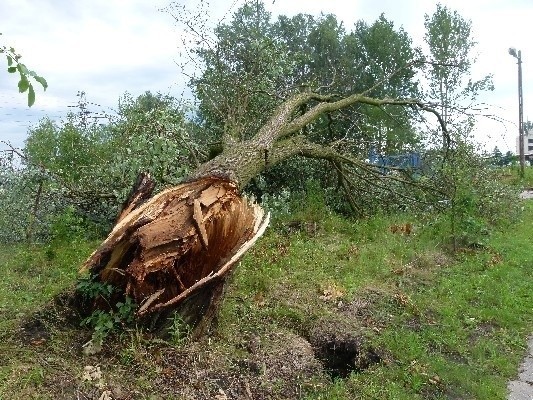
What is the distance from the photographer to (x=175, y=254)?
371cm

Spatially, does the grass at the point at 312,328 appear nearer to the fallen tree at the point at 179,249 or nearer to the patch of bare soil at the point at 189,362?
the patch of bare soil at the point at 189,362

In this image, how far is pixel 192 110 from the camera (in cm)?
921

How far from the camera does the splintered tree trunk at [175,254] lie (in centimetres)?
366

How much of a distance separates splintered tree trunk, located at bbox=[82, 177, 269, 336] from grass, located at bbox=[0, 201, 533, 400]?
0.79ft

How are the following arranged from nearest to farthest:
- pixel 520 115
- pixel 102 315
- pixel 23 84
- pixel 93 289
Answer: pixel 23 84 < pixel 102 315 < pixel 93 289 < pixel 520 115

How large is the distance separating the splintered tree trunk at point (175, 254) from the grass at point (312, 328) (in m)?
0.24

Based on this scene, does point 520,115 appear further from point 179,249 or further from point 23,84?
point 23,84

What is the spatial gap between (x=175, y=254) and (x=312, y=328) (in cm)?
140

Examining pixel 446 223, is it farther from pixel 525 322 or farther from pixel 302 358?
pixel 302 358

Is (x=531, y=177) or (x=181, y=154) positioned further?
(x=531, y=177)

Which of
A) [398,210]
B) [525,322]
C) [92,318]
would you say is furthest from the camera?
[398,210]

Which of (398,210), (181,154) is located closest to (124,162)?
(181,154)

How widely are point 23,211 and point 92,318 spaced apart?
4.12 metres

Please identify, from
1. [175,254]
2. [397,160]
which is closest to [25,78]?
[175,254]
